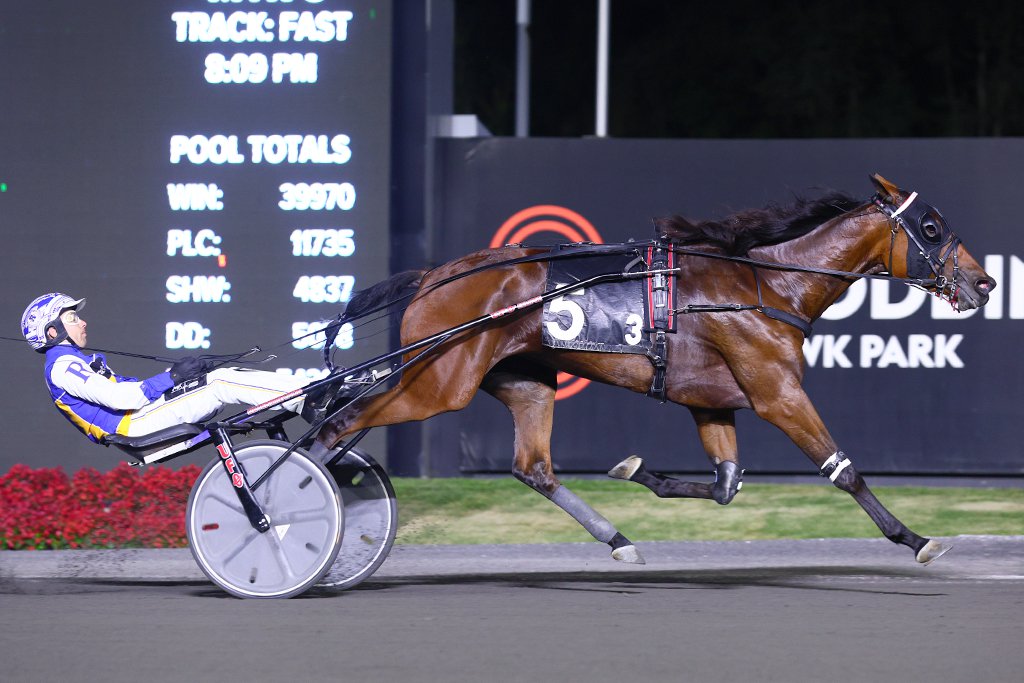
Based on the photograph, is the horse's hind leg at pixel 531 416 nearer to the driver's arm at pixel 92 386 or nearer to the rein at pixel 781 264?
the rein at pixel 781 264

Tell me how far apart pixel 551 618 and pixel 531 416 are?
1.44 metres

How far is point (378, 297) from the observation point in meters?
7.45

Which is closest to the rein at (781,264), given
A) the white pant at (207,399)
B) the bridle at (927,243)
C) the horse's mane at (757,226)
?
the bridle at (927,243)

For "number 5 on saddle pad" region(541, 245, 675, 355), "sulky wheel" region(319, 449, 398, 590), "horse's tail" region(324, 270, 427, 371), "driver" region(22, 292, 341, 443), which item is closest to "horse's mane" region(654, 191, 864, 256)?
"number 5 on saddle pad" region(541, 245, 675, 355)

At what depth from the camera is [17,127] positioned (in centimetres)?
996

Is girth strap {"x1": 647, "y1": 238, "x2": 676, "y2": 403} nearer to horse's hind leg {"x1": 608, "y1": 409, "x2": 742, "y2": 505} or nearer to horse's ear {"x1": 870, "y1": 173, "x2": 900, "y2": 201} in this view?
horse's hind leg {"x1": 608, "y1": 409, "x2": 742, "y2": 505}

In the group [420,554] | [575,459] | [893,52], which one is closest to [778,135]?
[893,52]

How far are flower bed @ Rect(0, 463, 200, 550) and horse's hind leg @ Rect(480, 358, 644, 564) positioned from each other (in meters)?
2.09

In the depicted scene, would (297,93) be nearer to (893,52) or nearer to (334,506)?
(334,506)

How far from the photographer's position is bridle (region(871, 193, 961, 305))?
7020mm

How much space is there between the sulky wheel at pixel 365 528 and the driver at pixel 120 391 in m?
0.61

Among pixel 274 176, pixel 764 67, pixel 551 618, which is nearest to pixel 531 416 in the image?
pixel 551 618

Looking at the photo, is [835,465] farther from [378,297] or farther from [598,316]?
[378,297]

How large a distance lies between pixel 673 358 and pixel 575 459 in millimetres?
3591
